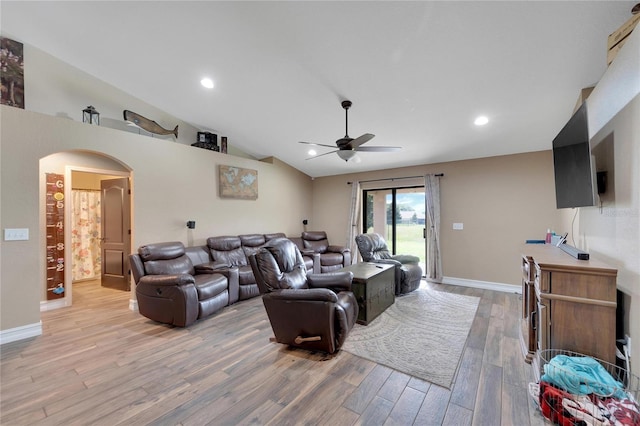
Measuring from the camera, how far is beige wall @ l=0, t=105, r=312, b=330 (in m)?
2.89

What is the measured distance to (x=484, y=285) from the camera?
15.8ft

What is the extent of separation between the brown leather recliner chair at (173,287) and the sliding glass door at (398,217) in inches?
149

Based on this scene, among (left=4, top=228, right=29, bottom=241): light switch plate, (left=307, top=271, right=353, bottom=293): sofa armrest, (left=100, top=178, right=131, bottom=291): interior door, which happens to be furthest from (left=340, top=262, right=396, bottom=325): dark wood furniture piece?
(left=100, top=178, right=131, bottom=291): interior door

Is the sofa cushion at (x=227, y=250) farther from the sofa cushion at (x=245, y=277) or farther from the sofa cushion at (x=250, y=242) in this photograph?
the sofa cushion at (x=245, y=277)

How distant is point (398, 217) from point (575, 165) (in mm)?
3903

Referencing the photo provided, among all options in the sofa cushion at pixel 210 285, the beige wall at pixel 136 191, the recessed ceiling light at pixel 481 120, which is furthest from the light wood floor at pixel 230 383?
the recessed ceiling light at pixel 481 120

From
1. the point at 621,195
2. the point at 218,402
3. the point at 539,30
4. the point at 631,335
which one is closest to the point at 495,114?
the point at 539,30

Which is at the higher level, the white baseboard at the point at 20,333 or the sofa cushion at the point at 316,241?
the sofa cushion at the point at 316,241

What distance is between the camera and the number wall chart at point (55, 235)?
13.0 feet

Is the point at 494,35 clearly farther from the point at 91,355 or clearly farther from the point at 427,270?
the point at 91,355

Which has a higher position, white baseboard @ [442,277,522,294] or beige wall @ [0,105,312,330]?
beige wall @ [0,105,312,330]

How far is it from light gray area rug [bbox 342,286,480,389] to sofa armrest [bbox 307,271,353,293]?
56cm

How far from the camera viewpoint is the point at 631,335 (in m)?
1.73

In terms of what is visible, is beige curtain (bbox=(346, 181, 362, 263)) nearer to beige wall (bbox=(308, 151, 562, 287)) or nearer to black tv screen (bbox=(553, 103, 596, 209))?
beige wall (bbox=(308, 151, 562, 287))
